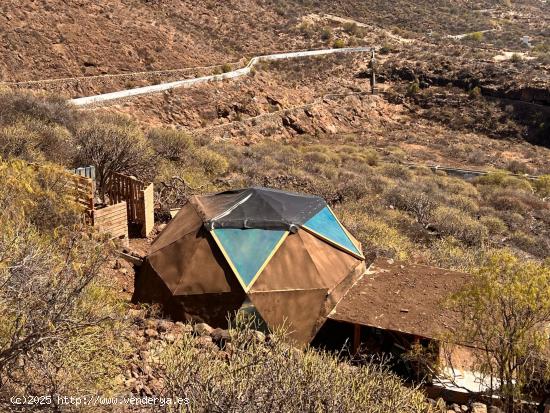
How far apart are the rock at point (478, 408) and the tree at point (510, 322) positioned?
0.34 m

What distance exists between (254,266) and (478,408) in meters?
3.68

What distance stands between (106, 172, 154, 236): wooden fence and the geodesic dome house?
6.75 feet

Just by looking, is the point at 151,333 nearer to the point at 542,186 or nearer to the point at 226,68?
the point at 542,186

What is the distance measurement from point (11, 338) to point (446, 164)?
32028 millimetres

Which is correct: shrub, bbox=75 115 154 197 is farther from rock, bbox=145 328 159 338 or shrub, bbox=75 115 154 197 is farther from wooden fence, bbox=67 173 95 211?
rock, bbox=145 328 159 338

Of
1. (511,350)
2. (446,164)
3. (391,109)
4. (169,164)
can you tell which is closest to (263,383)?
(511,350)

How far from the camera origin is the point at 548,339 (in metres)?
6.39

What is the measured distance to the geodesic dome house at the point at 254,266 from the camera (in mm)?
8242

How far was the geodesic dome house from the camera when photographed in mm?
8242

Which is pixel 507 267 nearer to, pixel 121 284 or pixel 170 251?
pixel 170 251

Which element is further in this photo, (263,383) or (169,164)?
(169,164)

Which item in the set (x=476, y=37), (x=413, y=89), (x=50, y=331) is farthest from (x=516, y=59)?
(x=50, y=331)

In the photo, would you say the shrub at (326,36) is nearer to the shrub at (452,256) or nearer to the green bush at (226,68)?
the green bush at (226,68)

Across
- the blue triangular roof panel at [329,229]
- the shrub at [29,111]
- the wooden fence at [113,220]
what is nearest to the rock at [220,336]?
the blue triangular roof panel at [329,229]
